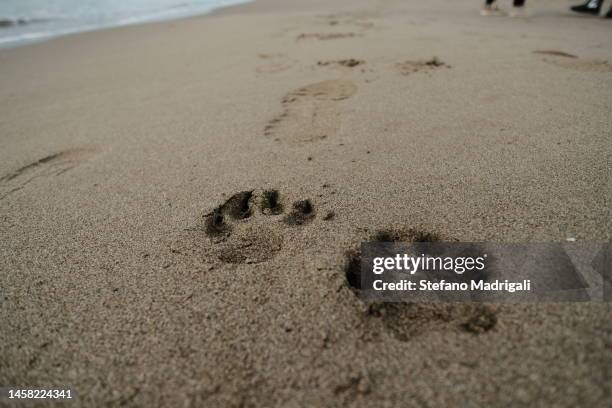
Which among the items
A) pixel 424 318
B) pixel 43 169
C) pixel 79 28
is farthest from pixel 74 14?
pixel 424 318

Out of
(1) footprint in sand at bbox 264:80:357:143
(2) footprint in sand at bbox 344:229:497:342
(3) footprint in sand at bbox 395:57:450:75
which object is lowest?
(2) footprint in sand at bbox 344:229:497:342

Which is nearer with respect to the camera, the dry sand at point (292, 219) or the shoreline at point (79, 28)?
the dry sand at point (292, 219)

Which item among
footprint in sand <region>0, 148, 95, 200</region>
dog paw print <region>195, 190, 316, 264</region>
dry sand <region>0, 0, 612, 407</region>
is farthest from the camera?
footprint in sand <region>0, 148, 95, 200</region>

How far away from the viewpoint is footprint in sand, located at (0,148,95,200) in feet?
5.56

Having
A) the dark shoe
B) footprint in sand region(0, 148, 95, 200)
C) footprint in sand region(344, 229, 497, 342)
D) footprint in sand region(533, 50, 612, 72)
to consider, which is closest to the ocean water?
footprint in sand region(0, 148, 95, 200)

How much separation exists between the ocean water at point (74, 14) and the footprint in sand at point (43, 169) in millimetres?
4249

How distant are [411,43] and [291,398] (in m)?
3.12

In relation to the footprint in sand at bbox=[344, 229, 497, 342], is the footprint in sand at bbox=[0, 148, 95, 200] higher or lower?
higher

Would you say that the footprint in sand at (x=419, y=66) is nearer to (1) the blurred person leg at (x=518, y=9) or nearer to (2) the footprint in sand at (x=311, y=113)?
(2) the footprint in sand at (x=311, y=113)

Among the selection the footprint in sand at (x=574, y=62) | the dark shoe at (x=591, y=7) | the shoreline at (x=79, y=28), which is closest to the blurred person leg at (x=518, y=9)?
the dark shoe at (x=591, y=7)

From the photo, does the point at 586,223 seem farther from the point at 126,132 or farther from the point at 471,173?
the point at 126,132

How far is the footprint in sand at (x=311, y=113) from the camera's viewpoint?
1898 millimetres

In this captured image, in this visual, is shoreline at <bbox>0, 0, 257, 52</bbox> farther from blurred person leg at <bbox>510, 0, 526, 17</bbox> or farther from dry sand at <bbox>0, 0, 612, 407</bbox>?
blurred person leg at <bbox>510, 0, 526, 17</bbox>

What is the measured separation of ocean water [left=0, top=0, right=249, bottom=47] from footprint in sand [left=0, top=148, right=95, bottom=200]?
425 centimetres
